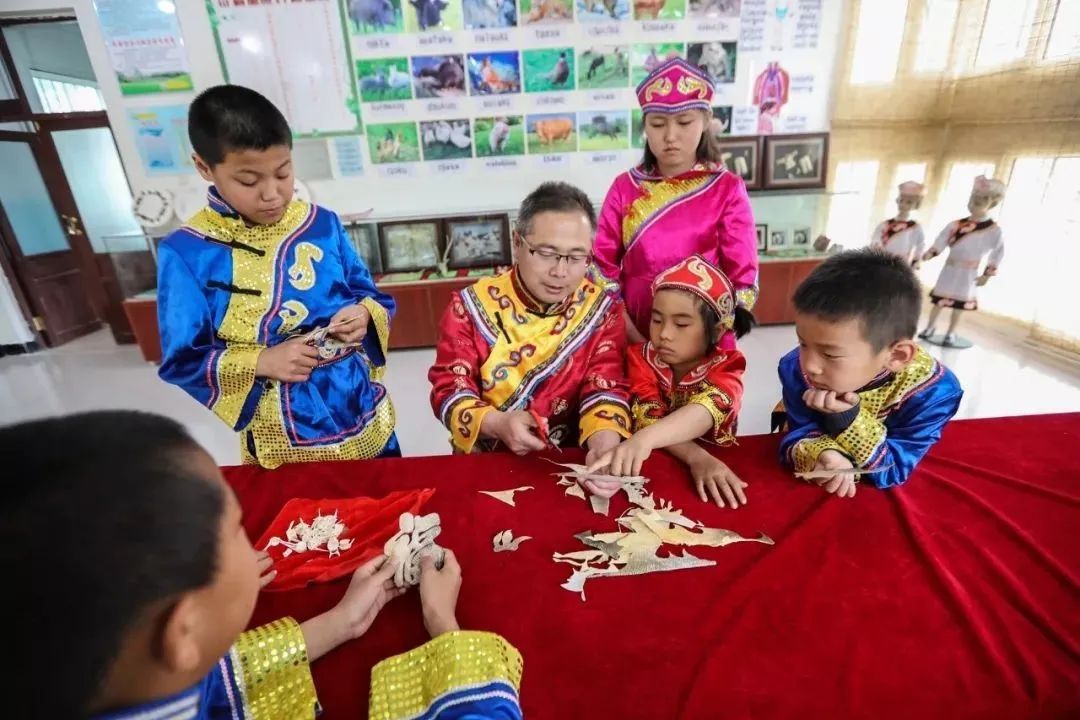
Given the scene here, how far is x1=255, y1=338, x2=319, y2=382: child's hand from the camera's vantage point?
1.48 meters

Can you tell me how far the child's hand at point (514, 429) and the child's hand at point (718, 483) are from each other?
1.33 feet

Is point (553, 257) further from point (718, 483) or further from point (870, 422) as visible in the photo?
point (870, 422)

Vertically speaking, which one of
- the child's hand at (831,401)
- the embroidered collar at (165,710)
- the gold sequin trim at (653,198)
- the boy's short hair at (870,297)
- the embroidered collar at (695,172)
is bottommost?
the child's hand at (831,401)

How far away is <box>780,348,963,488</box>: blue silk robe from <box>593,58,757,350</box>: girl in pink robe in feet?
1.88

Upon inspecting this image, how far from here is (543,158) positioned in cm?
500

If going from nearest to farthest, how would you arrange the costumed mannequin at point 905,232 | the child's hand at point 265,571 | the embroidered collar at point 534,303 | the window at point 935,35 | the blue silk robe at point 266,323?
the child's hand at point 265,571
the blue silk robe at point 266,323
the embroidered collar at point 534,303
the costumed mannequin at point 905,232
the window at point 935,35

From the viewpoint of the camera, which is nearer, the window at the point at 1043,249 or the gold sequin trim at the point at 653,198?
the gold sequin trim at the point at 653,198

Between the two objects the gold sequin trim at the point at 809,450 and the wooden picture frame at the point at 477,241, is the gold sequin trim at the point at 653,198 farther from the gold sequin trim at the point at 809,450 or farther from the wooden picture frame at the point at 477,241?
the wooden picture frame at the point at 477,241

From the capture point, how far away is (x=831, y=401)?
128 centimetres

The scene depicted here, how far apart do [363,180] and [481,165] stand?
1.10 m

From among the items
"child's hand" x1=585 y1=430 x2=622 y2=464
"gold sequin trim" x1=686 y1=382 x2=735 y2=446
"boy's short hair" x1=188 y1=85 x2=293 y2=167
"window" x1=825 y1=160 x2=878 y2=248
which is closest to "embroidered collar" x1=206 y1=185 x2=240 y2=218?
"boy's short hair" x1=188 y1=85 x2=293 y2=167

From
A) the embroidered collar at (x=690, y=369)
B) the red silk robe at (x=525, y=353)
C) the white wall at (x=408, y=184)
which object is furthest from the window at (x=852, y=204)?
the red silk robe at (x=525, y=353)

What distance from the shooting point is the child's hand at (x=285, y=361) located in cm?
148

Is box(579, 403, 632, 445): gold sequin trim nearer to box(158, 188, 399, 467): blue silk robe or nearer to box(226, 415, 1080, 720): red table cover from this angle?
box(226, 415, 1080, 720): red table cover
